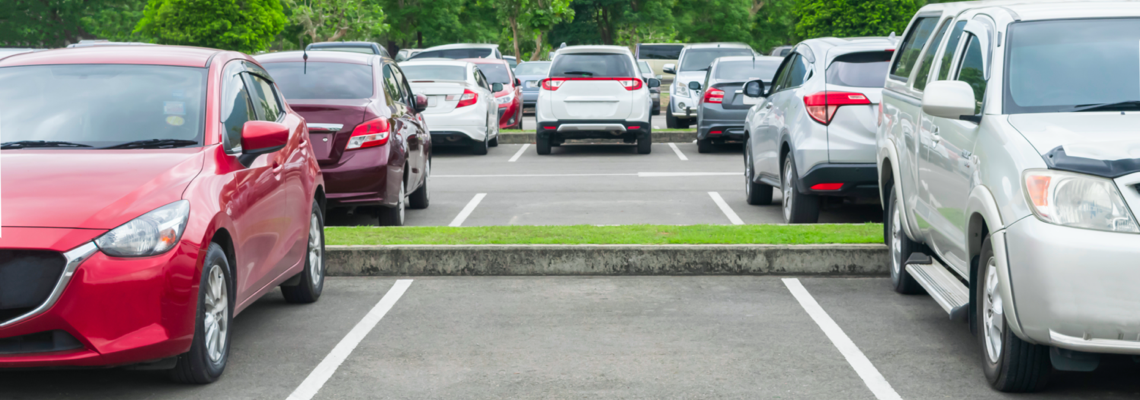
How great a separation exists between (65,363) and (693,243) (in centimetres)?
433

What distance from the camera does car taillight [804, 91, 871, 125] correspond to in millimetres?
8906

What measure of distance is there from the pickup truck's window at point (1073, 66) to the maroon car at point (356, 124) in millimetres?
5386

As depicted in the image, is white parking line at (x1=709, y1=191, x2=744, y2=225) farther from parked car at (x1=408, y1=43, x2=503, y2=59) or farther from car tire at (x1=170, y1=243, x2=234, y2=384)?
parked car at (x1=408, y1=43, x2=503, y2=59)

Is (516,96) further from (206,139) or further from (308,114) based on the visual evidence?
(206,139)

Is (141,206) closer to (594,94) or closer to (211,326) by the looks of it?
(211,326)

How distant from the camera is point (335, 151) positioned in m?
9.21

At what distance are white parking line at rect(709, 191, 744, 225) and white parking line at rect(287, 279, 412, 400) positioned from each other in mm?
3951

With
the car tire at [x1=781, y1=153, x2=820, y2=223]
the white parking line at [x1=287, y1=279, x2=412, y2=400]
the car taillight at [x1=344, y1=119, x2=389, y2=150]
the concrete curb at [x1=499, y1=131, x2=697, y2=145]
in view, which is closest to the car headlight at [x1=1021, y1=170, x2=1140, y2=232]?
the white parking line at [x1=287, y1=279, x2=412, y2=400]

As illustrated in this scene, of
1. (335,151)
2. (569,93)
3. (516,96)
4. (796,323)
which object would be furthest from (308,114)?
(516,96)

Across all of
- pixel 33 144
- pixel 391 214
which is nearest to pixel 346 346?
pixel 33 144

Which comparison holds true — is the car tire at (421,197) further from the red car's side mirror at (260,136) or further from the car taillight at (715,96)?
the car taillight at (715,96)

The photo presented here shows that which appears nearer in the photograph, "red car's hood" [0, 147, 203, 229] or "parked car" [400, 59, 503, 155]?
"red car's hood" [0, 147, 203, 229]

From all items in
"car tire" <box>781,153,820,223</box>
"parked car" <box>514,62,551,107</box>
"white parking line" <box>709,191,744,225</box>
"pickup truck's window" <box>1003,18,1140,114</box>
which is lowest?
"parked car" <box>514,62,551,107</box>

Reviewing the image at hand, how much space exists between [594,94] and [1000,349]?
1304 cm
